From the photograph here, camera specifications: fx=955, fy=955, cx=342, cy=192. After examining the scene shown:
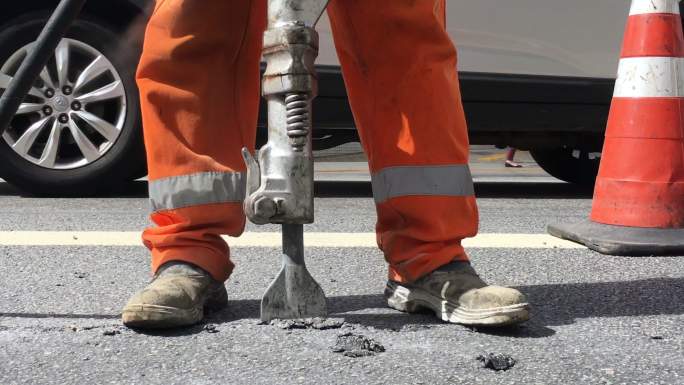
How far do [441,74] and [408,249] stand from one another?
0.41 meters

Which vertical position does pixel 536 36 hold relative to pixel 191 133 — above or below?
above

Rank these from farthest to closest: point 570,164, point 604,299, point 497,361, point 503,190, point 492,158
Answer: point 492,158
point 570,164
point 503,190
point 604,299
point 497,361

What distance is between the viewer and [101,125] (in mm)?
4492

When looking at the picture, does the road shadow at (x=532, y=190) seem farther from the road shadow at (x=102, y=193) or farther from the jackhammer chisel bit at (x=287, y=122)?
the jackhammer chisel bit at (x=287, y=122)

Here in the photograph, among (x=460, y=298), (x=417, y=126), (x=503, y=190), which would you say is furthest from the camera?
(x=503, y=190)

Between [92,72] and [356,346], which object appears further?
[92,72]

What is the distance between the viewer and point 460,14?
450 cm

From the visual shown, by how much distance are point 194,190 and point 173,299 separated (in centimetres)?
27

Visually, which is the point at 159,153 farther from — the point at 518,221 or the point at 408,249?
the point at 518,221

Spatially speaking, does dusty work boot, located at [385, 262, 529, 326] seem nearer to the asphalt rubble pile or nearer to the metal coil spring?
the asphalt rubble pile

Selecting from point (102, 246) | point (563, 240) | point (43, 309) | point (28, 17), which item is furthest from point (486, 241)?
point (28, 17)

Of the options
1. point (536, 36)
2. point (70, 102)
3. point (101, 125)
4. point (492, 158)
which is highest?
point (536, 36)

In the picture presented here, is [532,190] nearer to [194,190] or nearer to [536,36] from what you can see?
[536,36]

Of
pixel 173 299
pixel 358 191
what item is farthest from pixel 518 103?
pixel 173 299
